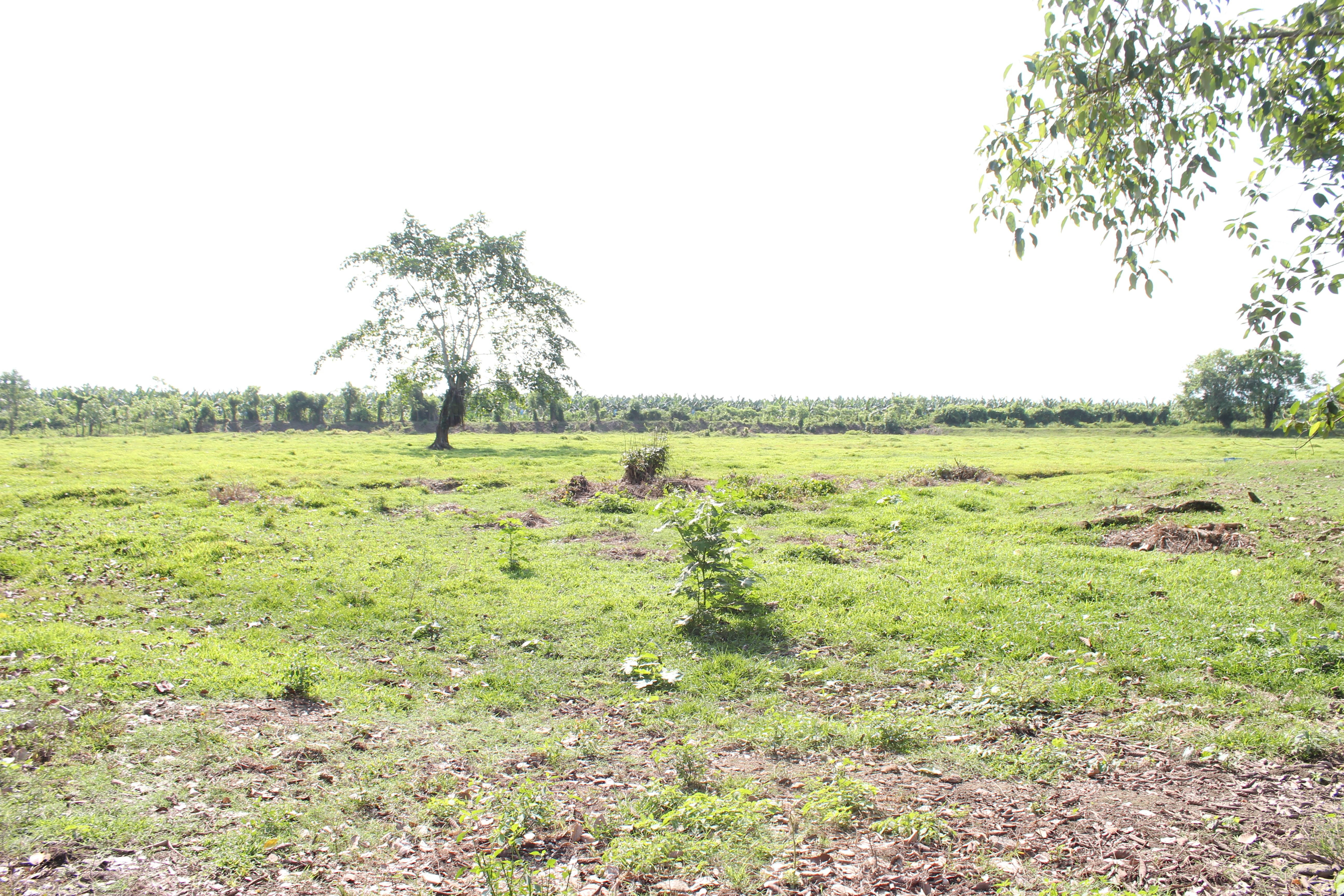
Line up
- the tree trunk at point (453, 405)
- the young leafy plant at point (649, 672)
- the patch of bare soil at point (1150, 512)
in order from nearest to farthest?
the young leafy plant at point (649, 672)
the patch of bare soil at point (1150, 512)
the tree trunk at point (453, 405)

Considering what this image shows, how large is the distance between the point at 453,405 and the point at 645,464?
95.3 feet

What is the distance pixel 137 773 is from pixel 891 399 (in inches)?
4545

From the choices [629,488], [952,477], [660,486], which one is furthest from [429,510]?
[952,477]

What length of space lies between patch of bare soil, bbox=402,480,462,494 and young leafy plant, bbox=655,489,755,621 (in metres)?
14.9

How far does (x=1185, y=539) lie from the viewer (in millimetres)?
13250

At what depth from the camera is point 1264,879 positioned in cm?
420

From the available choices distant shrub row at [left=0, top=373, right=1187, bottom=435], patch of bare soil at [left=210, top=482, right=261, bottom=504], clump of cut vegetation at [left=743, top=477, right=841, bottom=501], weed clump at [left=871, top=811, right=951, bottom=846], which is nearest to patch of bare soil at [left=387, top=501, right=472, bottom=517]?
patch of bare soil at [left=210, top=482, right=261, bottom=504]

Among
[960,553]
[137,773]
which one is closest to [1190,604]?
[960,553]

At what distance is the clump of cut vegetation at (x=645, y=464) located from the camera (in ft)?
79.4

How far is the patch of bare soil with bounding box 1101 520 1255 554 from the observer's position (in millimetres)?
12719

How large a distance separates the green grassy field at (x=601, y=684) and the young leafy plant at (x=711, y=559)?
38 cm

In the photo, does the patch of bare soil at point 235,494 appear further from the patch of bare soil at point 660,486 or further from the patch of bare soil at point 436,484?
the patch of bare soil at point 660,486

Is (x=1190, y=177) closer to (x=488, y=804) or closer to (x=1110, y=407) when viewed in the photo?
(x=488, y=804)

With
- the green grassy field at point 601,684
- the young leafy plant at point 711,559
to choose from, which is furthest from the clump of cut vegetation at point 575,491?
the young leafy plant at point 711,559
